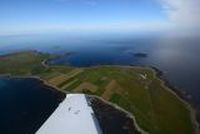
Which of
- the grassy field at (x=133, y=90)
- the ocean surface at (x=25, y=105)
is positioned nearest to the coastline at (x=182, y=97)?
the grassy field at (x=133, y=90)

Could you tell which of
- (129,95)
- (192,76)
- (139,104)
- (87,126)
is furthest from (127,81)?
(87,126)

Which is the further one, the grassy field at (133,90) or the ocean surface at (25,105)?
the ocean surface at (25,105)

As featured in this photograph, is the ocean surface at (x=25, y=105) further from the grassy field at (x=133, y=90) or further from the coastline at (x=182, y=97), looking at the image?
the coastline at (x=182, y=97)

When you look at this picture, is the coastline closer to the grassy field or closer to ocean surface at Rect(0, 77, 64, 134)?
the grassy field

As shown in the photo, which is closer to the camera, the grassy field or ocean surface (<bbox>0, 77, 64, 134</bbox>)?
the grassy field

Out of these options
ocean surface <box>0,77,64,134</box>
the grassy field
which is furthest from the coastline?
ocean surface <box>0,77,64,134</box>
